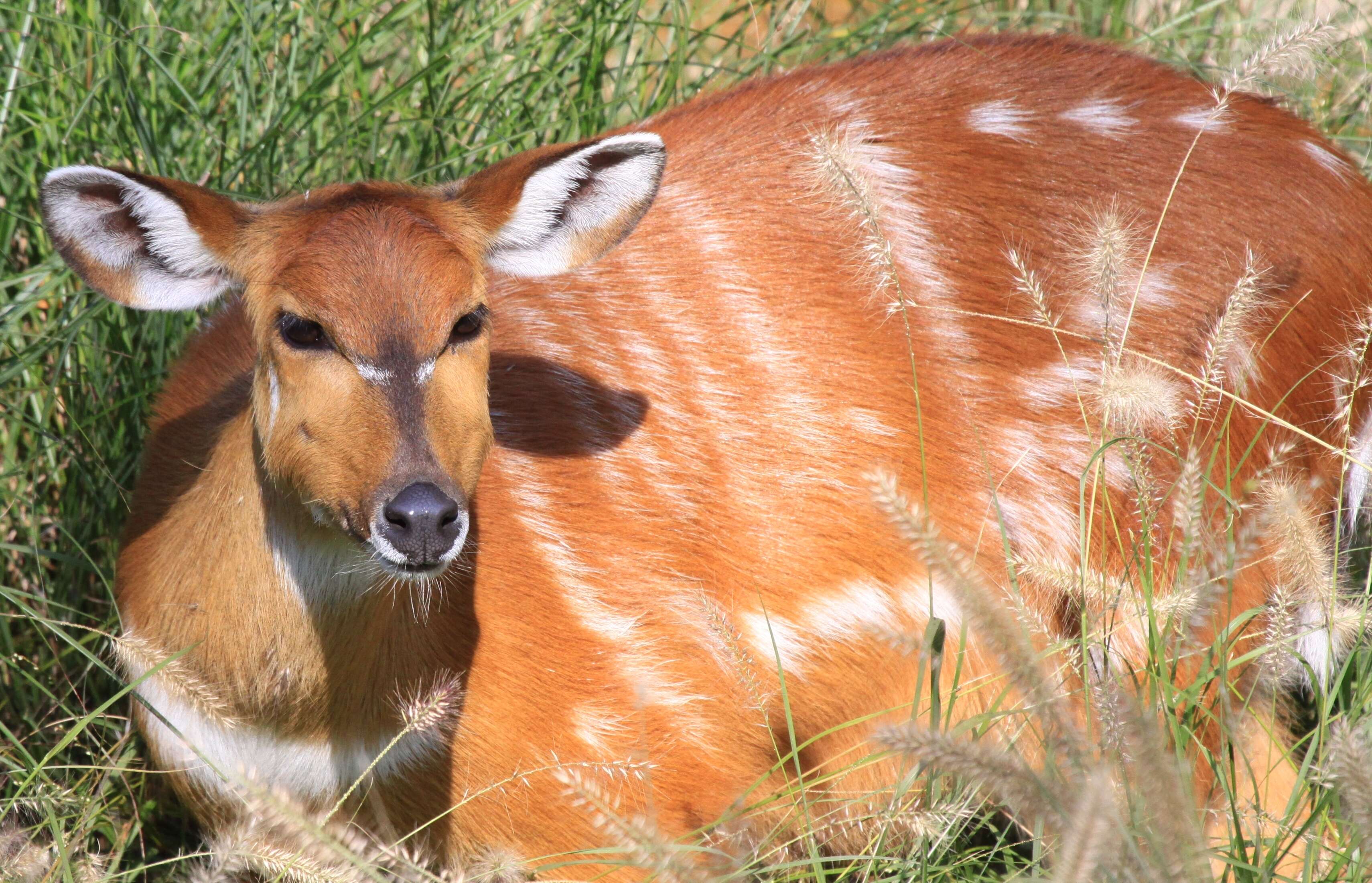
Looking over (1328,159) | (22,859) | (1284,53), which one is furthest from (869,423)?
(22,859)

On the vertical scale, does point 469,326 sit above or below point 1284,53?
below

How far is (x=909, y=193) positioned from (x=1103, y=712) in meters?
1.76

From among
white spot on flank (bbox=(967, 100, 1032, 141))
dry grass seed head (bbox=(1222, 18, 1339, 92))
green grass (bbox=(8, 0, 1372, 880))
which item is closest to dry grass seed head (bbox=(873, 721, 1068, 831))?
green grass (bbox=(8, 0, 1372, 880))

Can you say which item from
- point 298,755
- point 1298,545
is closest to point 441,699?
point 298,755

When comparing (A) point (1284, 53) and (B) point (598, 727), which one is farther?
(B) point (598, 727)

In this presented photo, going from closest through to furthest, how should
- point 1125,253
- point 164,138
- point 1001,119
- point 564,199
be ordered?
1. point 564,199
2. point 1125,253
3. point 1001,119
4. point 164,138

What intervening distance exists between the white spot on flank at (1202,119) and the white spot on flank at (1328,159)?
0.73 ft

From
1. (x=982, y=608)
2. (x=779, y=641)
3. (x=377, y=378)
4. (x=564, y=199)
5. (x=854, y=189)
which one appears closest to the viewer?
(x=982, y=608)

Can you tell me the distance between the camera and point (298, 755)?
311 centimetres

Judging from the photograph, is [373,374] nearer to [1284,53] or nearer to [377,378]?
[377,378]

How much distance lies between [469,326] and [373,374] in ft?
0.85

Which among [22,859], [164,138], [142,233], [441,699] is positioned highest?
[142,233]

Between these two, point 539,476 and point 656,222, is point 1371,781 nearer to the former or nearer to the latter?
point 539,476

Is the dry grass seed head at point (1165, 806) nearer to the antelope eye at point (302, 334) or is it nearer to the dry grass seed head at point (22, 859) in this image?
the antelope eye at point (302, 334)
